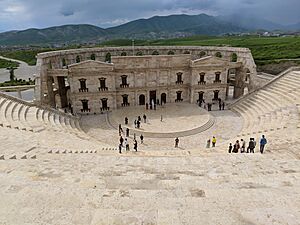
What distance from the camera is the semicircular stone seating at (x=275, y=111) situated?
17.9m

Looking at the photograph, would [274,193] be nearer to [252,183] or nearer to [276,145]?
[252,183]

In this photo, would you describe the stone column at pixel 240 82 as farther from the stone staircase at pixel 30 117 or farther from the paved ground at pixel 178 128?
the stone staircase at pixel 30 117

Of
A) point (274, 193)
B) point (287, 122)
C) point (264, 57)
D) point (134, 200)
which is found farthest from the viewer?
point (264, 57)

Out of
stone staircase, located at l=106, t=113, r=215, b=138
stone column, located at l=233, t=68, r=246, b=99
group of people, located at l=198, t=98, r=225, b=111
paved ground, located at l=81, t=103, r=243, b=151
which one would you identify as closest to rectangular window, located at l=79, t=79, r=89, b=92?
paved ground, located at l=81, t=103, r=243, b=151

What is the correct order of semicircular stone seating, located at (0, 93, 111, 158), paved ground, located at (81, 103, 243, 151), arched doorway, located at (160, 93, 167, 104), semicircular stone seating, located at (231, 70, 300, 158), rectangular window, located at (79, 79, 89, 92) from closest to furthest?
semicircular stone seating, located at (0, 93, 111, 158) < semicircular stone seating, located at (231, 70, 300, 158) < paved ground, located at (81, 103, 243, 151) < rectangular window, located at (79, 79, 89, 92) < arched doorway, located at (160, 93, 167, 104)

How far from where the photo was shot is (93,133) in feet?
81.8

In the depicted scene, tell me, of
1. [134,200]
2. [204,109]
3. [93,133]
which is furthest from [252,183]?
[204,109]

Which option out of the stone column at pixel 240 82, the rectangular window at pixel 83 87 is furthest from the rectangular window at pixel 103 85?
the stone column at pixel 240 82

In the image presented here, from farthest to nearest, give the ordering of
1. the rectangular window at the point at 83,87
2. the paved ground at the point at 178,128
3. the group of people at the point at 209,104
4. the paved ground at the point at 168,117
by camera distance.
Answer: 1. the group of people at the point at 209,104
2. the rectangular window at the point at 83,87
3. the paved ground at the point at 168,117
4. the paved ground at the point at 178,128

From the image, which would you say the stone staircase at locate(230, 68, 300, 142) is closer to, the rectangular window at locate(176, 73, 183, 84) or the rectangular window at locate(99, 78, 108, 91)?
the rectangular window at locate(176, 73, 183, 84)

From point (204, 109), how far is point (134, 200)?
25001 millimetres

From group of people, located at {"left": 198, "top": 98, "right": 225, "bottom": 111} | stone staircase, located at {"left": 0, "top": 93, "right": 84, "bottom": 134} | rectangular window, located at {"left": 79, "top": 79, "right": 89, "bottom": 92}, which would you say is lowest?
group of people, located at {"left": 198, "top": 98, "right": 225, "bottom": 111}

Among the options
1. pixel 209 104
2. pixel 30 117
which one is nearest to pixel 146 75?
pixel 209 104

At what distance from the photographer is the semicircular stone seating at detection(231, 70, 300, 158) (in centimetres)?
1795
